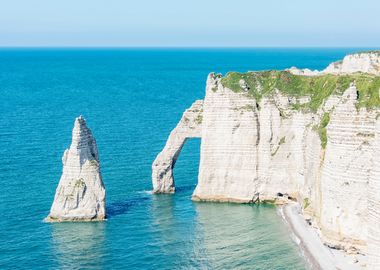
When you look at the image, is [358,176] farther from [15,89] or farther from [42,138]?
[15,89]

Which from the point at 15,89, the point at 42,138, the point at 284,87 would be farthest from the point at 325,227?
the point at 15,89

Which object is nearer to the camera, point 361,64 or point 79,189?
point 79,189

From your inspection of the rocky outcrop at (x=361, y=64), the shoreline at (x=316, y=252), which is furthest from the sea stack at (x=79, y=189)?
the rocky outcrop at (x=361, y=64)

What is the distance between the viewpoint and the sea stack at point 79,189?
61594 millimetres

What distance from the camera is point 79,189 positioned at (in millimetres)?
61781

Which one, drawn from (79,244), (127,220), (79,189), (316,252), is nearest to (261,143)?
(127,220)

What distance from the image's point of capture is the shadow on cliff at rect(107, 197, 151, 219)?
64000 millimetres

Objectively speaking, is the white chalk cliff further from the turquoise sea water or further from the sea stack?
the sea stack

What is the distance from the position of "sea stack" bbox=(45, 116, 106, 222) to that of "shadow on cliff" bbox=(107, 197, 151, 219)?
6.82 ft

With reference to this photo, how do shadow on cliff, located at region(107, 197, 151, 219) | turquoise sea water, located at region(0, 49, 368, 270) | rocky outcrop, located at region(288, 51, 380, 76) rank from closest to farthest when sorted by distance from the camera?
turquoise sea water, located at region(0, 49, 368, 270) → shadow on cliff, located at region(107, 197, 151, 219) → rocky outcrop, located at region(288, 51, 380, 76)

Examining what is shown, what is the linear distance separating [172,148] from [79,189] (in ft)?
48.4

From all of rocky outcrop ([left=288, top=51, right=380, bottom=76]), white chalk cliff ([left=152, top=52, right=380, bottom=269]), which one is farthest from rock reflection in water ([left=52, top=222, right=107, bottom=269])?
rocky outcrop ([left=288, top=51, right=380, bottom=76])

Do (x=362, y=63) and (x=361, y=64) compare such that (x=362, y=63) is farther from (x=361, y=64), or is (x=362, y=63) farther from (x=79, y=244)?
(x=79, y=244)

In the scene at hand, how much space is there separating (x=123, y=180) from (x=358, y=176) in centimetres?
3236
